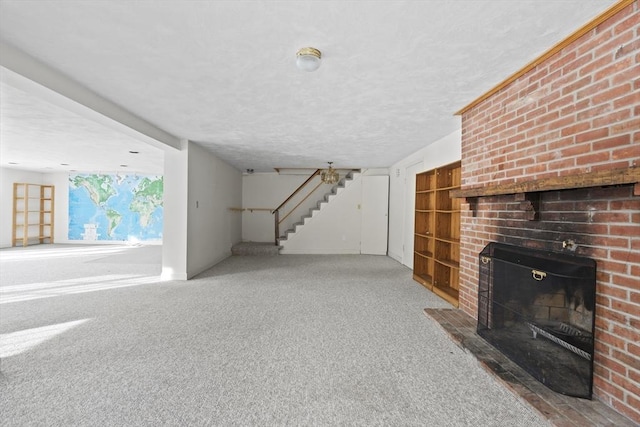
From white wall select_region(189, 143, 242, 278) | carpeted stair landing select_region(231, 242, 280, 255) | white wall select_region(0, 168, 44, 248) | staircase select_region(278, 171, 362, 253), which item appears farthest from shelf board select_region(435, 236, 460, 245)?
white wall select_region(0, 168, 44, 248)

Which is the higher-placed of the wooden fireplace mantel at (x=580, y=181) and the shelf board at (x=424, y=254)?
the wooden fireplace mantel at (x=580, y=181)

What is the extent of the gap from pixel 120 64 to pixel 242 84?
0.96 metres

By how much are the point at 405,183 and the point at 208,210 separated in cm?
427

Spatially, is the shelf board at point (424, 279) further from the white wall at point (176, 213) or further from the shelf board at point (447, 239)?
the white wall at point (176, 213)

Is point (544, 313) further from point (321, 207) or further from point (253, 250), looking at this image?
point (253, 250)

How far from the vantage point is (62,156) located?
21.5 feet

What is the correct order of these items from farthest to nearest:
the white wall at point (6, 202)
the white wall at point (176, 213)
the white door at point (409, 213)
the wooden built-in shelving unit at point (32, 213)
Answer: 1. the wooden built-in shelving unit at point (32, 213)
2. the white wall at point (6, 202)
3. the white door at point (409, 213)
4. the white wall at point (176, 213)

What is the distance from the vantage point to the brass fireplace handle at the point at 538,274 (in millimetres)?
2049

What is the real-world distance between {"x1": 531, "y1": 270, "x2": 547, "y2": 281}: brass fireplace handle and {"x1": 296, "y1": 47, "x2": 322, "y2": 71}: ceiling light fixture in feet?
7.33


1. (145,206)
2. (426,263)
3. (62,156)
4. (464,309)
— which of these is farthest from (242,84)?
(145,206)

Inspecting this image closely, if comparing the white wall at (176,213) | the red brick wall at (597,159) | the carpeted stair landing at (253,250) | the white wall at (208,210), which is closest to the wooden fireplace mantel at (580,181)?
the red brick wall at (597,159)

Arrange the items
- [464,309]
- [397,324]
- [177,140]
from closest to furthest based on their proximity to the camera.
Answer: [397,324] < [464,309] < [177,140]

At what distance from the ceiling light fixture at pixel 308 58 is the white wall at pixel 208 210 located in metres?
3.51

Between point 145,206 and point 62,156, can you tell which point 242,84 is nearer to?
point 62,156
